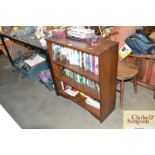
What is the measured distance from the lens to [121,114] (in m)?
2.14

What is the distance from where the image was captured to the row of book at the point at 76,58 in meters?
1.77

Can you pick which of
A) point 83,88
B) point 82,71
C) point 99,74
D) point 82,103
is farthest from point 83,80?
point 99,74

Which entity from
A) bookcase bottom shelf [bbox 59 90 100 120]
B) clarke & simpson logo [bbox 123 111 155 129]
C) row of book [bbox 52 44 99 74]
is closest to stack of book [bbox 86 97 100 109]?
bookcase bottom shelf [bbox 59 90 100 120]

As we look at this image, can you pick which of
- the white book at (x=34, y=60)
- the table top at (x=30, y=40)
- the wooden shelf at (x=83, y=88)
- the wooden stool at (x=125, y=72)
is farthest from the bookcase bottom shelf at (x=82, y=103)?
the white book at (x=34, y=60)

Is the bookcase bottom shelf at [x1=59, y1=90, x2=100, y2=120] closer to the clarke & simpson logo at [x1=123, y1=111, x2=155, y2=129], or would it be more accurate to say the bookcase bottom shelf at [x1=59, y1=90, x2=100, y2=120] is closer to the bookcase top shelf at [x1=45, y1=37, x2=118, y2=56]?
the clarke & simpson logo at [x1=123, y1=111, x2=155, y2=129]

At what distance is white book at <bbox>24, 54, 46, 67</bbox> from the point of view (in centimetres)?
317

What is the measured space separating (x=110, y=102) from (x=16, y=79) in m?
1.96

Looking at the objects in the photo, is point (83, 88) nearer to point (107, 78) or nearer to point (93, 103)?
point (93, 103)

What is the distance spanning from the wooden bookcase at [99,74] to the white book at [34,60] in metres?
0.96

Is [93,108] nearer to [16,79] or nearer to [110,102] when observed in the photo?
[110,102]

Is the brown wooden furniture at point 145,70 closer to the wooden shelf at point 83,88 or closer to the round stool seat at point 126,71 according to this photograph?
the round stool seat at point 126,71

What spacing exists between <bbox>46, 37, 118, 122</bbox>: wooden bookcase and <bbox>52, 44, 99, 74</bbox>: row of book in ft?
0.14

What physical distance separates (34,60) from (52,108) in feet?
4.15

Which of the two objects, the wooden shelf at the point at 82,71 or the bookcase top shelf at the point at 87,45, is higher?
the bookcase top shelf at the point at 87,45
